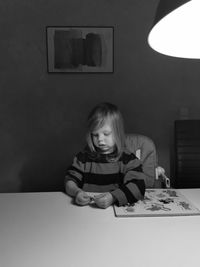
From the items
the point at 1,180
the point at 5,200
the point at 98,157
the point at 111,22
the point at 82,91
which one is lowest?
the point at 1,180

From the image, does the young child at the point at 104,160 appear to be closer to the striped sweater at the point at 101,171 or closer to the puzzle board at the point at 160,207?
the striped sweater at the point at 101,171

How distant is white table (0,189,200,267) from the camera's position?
86 cm

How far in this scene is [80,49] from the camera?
2.25 m

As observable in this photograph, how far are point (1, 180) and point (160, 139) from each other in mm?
1272

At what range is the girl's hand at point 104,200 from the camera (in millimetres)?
1216

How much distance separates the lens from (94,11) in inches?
87.4

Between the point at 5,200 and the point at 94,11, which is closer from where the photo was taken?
the point at 5,200

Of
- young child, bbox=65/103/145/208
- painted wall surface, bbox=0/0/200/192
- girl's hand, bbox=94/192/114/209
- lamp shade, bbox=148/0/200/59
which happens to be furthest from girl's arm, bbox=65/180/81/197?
painted wall surface, bbox=0/0/200/192

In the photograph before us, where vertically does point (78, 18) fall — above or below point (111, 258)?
above

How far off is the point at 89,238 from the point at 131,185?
390 mm

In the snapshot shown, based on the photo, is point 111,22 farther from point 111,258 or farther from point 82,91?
point 111,258

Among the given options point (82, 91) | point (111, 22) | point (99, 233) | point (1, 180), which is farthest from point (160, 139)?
point (99, 233)

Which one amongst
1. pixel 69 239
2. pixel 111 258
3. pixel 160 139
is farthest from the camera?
pixel 160 139

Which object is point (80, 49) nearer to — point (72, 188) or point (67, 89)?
point (67, 89)
